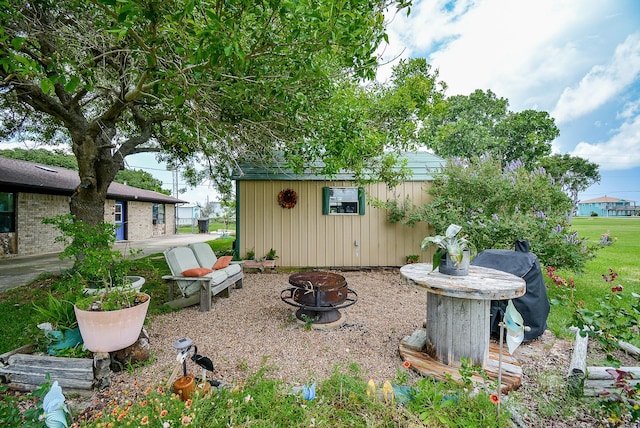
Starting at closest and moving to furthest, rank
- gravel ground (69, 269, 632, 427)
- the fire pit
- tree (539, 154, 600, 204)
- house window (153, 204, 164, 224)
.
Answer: gravel ground (69, 269, 632, 427) < the fire pit < house window (153, 204, 164, 224) < tree (539, 154, 600, 204)

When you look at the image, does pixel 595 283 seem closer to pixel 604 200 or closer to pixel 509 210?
pixel 509 210

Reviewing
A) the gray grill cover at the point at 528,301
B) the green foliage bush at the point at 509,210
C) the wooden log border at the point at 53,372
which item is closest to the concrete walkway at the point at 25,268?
the wooden log border at the point at 53,372

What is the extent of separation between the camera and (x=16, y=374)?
2.31 m

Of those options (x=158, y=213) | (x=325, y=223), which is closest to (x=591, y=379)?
(x=325, y=223)

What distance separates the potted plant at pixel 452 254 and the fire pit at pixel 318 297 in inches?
48.8

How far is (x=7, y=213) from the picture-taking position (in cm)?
833

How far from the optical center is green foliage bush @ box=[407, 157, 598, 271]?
472 centimetres

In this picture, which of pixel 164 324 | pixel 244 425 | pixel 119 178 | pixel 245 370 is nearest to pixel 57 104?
pixel 164 324

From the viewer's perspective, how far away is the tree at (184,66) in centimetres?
216

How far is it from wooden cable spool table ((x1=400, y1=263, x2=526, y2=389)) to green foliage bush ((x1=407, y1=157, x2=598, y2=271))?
2.77 m

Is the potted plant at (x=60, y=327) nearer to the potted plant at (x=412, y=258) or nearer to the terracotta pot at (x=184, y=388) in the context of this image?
the terracotta pot at (x=184, y=388)

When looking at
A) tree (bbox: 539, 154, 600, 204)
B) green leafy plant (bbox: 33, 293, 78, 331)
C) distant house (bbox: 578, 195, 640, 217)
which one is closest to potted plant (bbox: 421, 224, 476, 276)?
green leafy plant (bbox: 33, 293, 78, 331)

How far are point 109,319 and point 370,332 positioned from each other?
2.67 m

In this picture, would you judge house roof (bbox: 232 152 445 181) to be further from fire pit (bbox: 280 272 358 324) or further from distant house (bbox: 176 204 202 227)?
distant house (bbox: 176 204 202 227)
